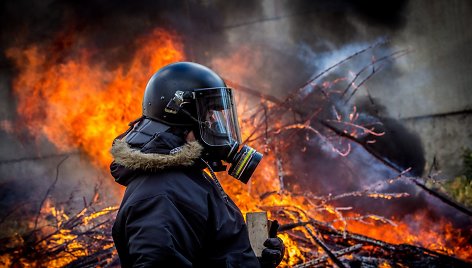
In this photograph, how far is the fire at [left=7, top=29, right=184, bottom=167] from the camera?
8.39m

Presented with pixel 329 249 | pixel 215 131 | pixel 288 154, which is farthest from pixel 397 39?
pixel 215 131

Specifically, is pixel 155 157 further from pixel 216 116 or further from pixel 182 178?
pixel 216 116

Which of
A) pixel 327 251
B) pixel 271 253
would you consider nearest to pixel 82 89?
pixel 327 251

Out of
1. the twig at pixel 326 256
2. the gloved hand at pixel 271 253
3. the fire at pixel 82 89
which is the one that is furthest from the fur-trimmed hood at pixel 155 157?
the fire at pixel 82 89

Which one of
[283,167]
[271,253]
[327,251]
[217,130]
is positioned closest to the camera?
[271,253]

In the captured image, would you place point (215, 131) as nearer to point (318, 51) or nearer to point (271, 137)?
point (271, 137)

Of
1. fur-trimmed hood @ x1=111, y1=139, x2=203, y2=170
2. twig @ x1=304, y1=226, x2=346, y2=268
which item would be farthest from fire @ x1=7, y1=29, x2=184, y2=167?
fur-trimmed hood @ x1=111, y1=139, x2=203, y2=170

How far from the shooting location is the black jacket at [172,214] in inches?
69.7

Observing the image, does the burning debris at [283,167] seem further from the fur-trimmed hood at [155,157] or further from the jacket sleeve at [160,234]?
the jacket sleeve at [160,234]

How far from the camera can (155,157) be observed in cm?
203

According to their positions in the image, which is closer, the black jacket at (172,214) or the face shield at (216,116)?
the black jacket at (172,214)

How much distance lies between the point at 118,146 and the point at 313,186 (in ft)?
20.1

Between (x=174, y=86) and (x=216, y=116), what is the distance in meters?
0.30

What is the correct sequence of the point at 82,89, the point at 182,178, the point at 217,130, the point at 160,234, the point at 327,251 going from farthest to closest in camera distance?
the point at 82,89, the point at 327,251, the point at 217,130, the point at 182,178, the point at 160,234
